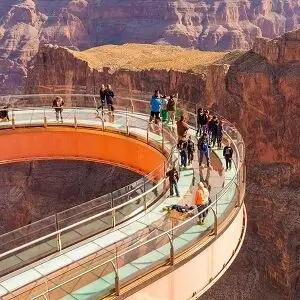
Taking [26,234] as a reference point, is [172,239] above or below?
below

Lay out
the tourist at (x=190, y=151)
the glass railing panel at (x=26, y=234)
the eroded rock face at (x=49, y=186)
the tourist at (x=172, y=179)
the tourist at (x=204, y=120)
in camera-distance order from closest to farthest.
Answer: the glass railing panel at (x=26, y=234) < the tourist at (x=172, y=179) < the tourist at (x=190, y=151) < the tourist at (x=204, y=120) < the eroded rock face at (x=49, y=186)

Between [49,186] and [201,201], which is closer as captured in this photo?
[201,201]

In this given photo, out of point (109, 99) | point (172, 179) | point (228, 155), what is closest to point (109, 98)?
point (109, 99)

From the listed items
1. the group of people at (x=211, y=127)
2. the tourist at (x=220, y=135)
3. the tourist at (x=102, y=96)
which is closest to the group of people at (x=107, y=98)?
the tourist at (x=102, y=96)

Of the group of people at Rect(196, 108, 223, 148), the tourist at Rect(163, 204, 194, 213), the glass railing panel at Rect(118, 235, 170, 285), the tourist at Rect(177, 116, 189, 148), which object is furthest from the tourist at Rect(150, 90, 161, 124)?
the glass railing panel at Rect(118, 235, 170, 285)

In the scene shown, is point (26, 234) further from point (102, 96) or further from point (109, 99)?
point (102, 96)

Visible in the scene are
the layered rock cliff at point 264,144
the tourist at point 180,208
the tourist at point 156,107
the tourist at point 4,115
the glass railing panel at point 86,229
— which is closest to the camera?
the glass railing panel at point 86,229

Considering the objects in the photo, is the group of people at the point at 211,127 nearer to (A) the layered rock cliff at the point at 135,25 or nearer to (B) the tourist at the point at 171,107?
(B) the tourist at the point at 171,107
